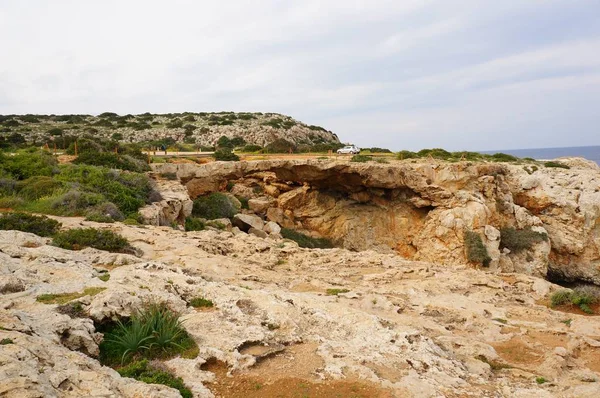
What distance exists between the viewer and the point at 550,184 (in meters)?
24.6

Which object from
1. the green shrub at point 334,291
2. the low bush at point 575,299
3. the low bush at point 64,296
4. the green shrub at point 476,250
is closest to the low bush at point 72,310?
the low bush at point 64,296

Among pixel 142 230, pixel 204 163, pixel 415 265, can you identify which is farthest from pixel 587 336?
pixel 204 163

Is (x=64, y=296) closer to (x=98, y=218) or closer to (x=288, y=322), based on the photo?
(x=288, y=322)

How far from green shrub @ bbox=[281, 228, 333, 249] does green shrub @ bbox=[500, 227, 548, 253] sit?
9628 mm

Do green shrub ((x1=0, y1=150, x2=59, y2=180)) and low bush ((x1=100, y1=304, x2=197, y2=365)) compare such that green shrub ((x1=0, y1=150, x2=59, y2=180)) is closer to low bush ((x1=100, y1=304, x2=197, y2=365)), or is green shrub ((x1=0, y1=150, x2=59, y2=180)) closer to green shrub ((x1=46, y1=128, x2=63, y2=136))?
low bush ((x1=100, y1=304, x2=197, y2=365))

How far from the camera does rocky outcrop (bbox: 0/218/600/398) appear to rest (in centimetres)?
475

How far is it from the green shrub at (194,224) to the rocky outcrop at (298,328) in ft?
21.2

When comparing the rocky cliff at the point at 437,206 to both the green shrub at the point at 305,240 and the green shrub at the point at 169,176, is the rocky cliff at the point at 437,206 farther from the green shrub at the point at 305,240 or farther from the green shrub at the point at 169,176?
the green shrub at the point at 305,240

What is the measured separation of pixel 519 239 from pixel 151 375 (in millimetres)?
21871

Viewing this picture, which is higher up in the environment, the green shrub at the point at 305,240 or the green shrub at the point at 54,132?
the green shrub at the point at 54,132

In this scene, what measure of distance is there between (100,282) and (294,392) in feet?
13.4

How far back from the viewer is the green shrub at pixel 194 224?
18130 millimetres

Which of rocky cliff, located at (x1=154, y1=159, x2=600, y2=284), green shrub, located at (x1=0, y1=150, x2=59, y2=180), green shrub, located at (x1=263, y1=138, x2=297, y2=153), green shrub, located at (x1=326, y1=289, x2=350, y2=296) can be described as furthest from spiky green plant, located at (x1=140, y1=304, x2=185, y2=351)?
green shrub, located at (x1=263, y1=138, x2=297, y2=153)

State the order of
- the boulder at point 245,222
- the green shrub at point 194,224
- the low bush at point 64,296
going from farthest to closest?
the boulder at point 245,222 → the green shrub at point 194,224 → the low bush at point 64,296
